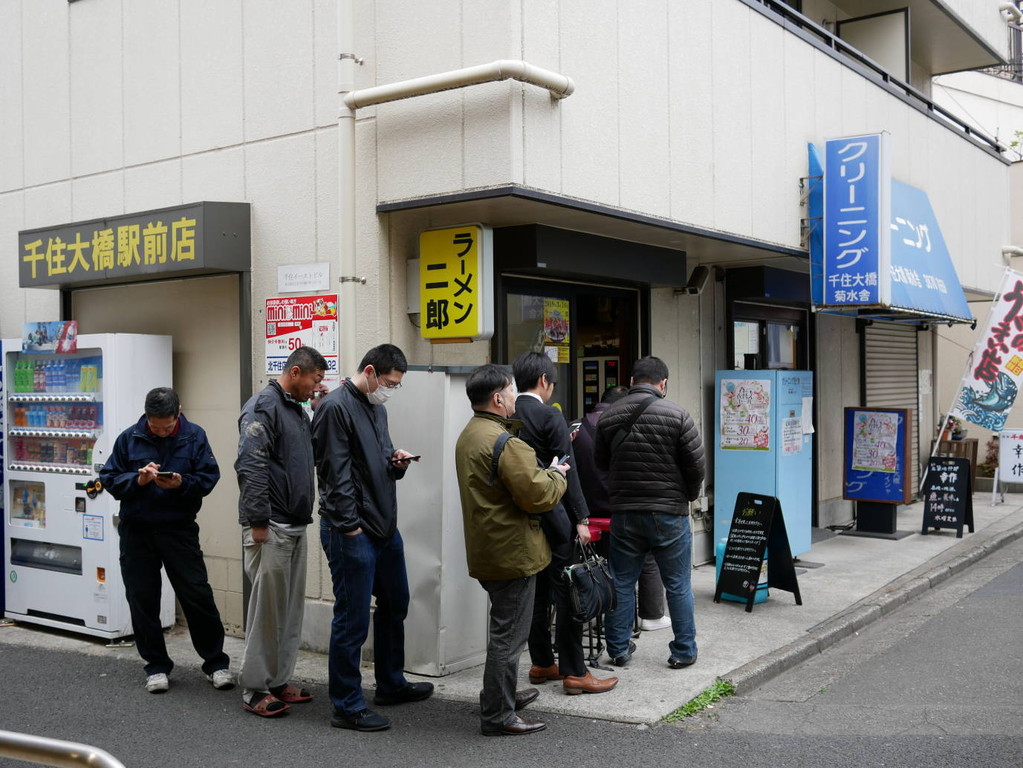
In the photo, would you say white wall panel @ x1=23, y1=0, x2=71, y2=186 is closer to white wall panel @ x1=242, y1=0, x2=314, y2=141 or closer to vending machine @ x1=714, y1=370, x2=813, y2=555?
white wall panel @ x1=242, y1=0, x2=314, y2=141

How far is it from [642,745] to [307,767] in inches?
68.1

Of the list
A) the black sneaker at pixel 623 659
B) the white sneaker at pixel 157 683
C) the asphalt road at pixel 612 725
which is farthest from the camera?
the black sneaker at pixel 623 659

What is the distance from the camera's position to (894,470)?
11.6 metres

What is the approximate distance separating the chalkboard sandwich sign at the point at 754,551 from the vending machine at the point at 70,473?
4.54 meters

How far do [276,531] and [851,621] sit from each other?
15.1 ft

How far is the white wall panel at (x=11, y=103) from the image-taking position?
916 cm

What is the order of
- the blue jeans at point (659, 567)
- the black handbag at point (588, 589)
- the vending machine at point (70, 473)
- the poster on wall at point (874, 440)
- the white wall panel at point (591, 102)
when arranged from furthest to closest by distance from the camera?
the poster on wall at point (874, 440) → the vending machine at point (70, 473) → the white wall panel at point (591, 102) → the blue jeans at point (659, 567) → the black handbag at point (588, 589)

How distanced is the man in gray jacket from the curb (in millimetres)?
2756

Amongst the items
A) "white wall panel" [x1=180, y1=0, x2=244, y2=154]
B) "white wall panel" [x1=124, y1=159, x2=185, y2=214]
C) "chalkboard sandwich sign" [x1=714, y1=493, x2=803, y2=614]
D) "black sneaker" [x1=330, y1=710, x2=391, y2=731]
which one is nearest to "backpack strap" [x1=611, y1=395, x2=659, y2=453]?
"chalkboard sandwich sign" [x1=714, y1=493, x2=803, y2=614]

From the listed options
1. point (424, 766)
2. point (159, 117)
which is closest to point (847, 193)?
point (159, 117)

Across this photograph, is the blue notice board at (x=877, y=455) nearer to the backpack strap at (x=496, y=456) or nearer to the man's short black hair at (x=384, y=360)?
the backpack strap at (x=496, y=456)

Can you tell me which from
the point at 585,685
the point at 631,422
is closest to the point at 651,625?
the point at 585,685

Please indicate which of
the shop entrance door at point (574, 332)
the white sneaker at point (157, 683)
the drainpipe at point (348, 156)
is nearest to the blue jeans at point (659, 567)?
the shop entrance door at point (574, 332)

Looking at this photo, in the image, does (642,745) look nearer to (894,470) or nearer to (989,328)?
(894,470)
